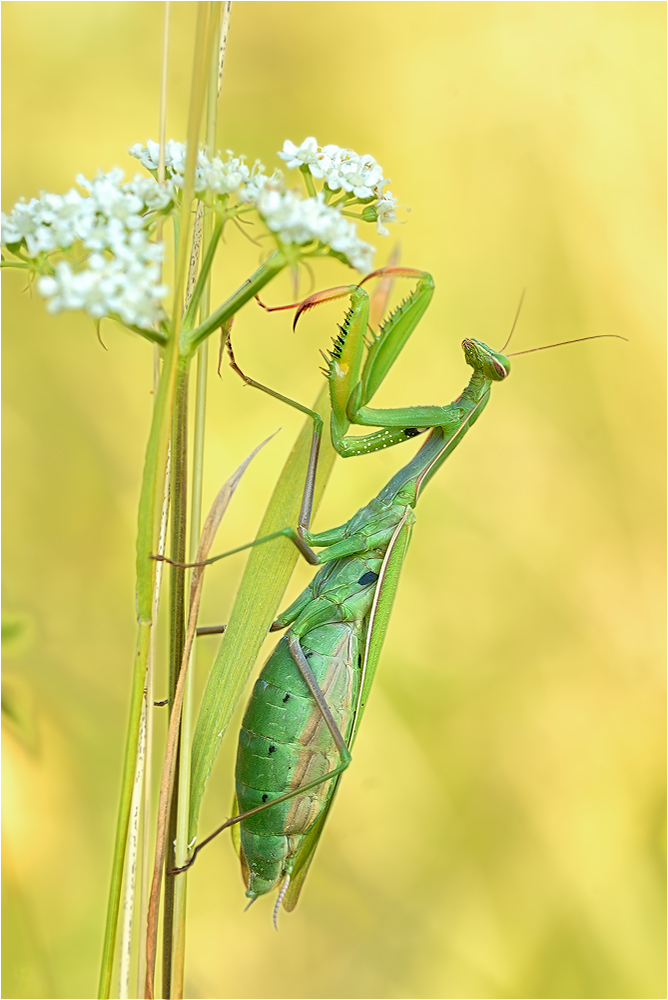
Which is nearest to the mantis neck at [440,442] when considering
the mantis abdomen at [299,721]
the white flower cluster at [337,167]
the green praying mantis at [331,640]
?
the green praying mantis at [331,640]

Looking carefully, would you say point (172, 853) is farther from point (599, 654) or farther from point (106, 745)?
point (599, 654)

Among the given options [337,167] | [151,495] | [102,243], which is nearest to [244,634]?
[151,495]

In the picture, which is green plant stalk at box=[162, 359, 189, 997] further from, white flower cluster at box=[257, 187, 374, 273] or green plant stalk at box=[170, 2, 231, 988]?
white flower cluster at box=[257, 187, 374, 273]

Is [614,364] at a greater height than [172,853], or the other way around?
[614,364]

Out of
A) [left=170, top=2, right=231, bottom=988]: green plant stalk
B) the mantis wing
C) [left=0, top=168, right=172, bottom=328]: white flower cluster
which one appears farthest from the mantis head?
[left=0, top=168, right=172, bottom=328]: white flower cluster

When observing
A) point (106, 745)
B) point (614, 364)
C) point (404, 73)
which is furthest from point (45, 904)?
point (404, 73)

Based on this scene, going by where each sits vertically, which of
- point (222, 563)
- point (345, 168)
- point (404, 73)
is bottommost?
point (222, 563)
